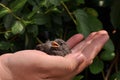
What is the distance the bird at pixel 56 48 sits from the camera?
166 centimetres

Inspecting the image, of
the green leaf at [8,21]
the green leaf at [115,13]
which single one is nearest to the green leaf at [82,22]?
the green leaf at [115,13]

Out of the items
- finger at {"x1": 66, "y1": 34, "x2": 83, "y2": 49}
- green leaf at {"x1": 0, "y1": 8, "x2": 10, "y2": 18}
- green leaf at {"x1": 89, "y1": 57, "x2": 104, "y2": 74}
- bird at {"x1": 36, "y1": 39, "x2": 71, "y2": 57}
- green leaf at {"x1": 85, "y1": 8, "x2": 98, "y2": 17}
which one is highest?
green leaf at {"x1": 0, "y1": 8, "x2": 10, "y2": 18}

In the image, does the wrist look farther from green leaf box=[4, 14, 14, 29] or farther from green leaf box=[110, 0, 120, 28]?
green leaf box=[110, 0, 120, 28]

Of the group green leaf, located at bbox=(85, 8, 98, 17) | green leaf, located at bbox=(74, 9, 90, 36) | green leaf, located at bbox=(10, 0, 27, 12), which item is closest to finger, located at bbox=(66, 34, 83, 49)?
green leaf, located at bbox=(74, 9, 90, 36)

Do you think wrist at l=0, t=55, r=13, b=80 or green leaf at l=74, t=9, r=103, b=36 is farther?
green leaf at l=74, t=9, r=103, b=36

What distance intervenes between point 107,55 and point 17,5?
38 cm

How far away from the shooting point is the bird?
5.45 ft

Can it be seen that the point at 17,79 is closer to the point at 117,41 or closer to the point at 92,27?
the point at 92,27

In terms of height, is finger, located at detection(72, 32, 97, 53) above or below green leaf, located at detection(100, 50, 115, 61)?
above

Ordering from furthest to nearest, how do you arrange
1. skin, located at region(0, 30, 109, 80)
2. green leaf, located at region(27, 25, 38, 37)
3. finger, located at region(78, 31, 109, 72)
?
green leaf, located at region(27, 25, 38, 37), finger, located at region(78, 31, 109, 72), skin, located at region(0, 30, 109, 80)

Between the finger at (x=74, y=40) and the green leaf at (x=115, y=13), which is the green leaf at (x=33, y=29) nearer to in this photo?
the finger at (x=74, y=40)

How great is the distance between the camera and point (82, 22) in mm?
1740

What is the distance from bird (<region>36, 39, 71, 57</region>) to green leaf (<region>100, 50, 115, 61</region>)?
6.6 inches

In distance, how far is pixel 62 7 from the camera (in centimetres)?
178
